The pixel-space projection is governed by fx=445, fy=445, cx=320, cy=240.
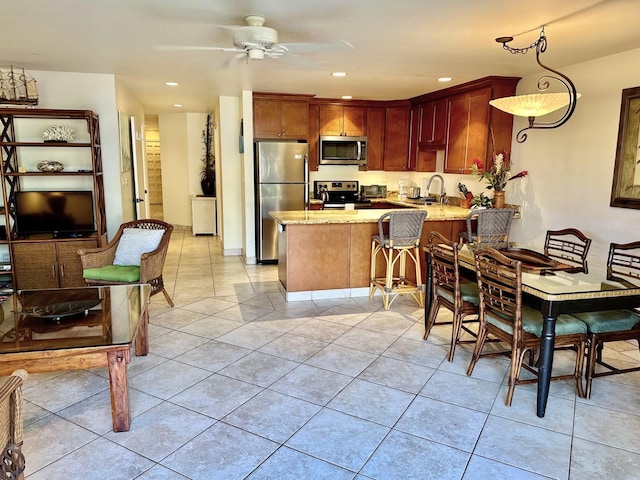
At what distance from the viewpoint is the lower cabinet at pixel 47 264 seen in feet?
14.8

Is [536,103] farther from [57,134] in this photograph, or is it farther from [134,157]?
[134,157]

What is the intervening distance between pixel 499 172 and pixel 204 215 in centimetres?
569

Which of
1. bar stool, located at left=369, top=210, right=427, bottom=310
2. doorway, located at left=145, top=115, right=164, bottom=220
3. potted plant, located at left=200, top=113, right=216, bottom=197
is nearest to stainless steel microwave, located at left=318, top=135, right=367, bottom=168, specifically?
bar stool, located at left=369, top=210, right=427, bottom=310

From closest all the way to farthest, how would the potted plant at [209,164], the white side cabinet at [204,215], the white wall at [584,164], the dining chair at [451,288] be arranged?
the dining chair at [451,288] < the white wall at [584,164] < the white side cabinet at [204,215] < the potted plant at [209,164]

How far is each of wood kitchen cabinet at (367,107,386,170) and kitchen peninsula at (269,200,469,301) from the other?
2.43 metres

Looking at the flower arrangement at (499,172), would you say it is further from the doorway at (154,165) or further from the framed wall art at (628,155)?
the doorway at (154,165)

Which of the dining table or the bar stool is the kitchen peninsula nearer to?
the bar stool

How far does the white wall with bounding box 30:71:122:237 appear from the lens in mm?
4836

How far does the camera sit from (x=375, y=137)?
23.1ft

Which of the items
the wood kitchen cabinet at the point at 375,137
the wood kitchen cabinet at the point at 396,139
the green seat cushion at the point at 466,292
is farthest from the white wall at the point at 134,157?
the green seat cushion at the point at 466,292

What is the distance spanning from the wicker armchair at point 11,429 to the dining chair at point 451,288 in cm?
257

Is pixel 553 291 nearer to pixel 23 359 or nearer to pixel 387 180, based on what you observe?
pixel 23 359

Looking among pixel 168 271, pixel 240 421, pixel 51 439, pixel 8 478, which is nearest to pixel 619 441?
pixel 240 421

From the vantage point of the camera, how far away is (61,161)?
4941mm
